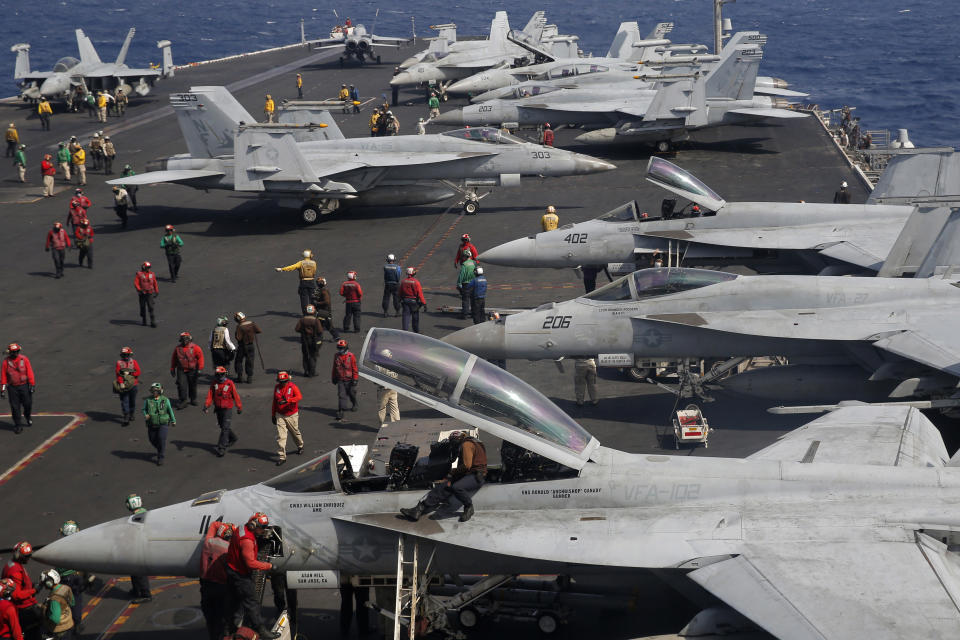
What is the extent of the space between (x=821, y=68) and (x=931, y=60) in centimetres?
1363

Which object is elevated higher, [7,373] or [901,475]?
[901,475]

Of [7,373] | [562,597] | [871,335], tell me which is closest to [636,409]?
[871,335]

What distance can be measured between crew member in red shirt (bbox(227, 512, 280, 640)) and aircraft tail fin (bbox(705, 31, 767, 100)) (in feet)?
126

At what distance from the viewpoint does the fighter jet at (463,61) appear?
191 feet

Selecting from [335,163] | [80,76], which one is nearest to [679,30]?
[80,76]

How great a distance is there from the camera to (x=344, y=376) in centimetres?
1894

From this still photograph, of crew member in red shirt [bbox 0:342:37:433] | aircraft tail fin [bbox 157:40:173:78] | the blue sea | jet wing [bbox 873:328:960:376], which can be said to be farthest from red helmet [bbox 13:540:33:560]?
the blue sea

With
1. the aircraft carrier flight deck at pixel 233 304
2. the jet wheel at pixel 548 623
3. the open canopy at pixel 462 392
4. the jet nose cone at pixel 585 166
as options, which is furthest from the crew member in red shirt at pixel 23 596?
the jet nose cone at pixel 585 166

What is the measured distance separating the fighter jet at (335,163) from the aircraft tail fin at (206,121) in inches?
1.4

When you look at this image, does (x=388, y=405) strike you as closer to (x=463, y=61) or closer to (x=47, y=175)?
(x=47, y=175)

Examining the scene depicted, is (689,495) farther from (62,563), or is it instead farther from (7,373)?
(7,373)

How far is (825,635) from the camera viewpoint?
911cm

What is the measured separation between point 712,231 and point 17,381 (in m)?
15.6

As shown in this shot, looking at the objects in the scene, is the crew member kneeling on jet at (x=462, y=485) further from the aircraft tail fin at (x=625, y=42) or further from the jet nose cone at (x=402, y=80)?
the aircraft tail fin at (x=625, y=42)
